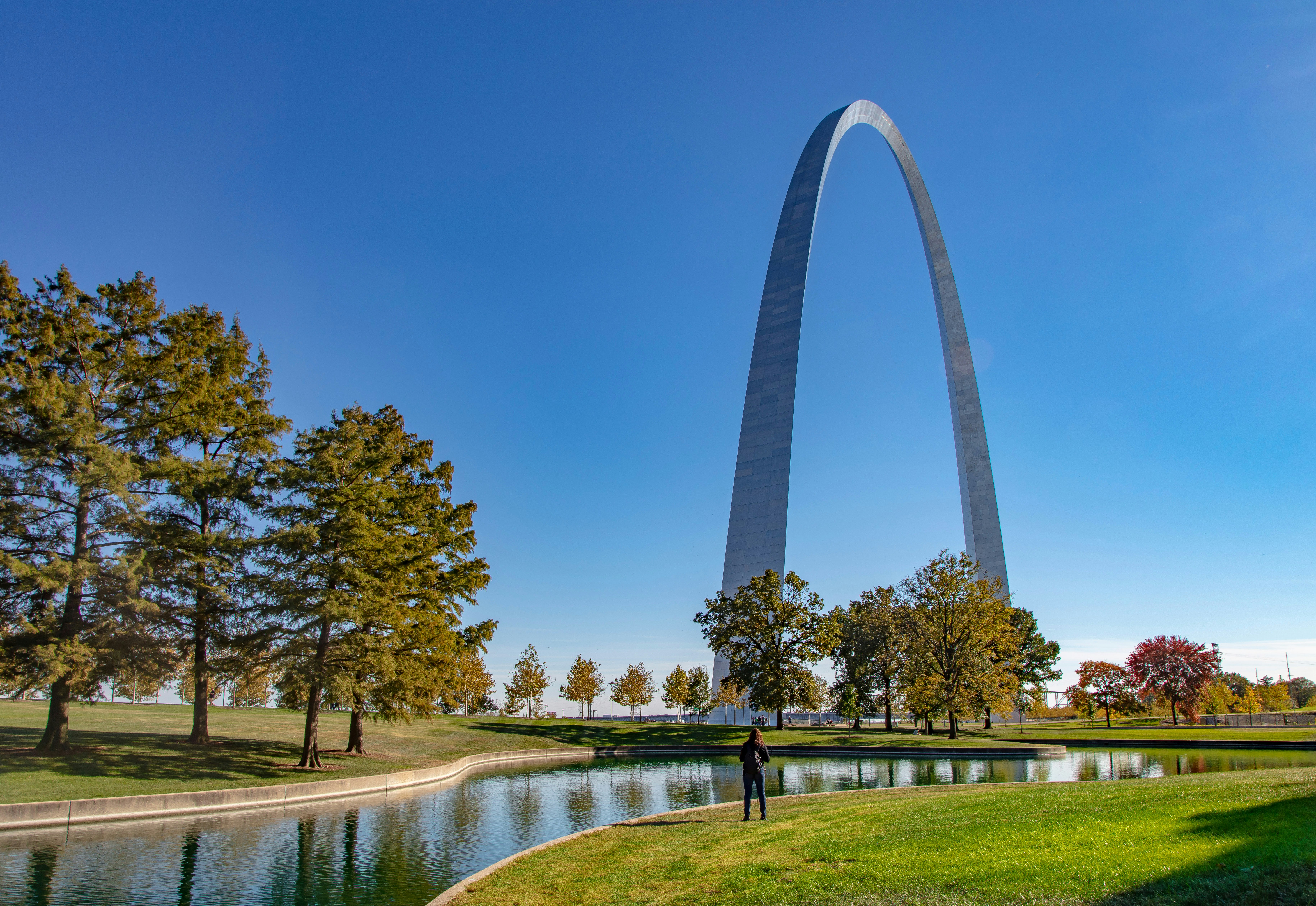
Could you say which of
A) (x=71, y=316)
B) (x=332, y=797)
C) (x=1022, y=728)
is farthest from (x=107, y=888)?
(x=1022, y=728)

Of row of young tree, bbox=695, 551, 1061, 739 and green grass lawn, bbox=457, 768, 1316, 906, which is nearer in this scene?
green grass lawn, bbox=457, 768, 1316, 906

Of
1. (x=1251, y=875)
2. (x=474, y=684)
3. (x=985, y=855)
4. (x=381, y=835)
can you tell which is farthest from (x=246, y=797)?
(x=474, y=684)

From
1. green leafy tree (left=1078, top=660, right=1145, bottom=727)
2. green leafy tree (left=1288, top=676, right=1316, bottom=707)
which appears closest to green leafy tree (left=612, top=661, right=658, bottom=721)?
green leafy tree (left=1078, top=660, right=1145, bottom=727)

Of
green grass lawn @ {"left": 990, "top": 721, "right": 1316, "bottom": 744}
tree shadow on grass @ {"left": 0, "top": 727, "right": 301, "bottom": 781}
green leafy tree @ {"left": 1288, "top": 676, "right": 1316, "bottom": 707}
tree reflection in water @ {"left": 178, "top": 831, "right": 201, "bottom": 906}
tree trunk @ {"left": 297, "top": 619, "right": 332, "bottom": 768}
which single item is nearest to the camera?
tree reflection in water @ {"left": 178, "top": 831, "right": 201, "bottom": 906}

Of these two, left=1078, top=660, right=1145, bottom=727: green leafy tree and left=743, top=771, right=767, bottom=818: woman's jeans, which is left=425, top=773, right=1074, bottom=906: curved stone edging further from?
left=1078, top=660, right=1145, bottom=727: green leafy tree

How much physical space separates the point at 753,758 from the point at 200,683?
19409mm

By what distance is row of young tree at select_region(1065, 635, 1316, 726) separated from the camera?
6234cm

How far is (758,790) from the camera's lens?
14.4 meters

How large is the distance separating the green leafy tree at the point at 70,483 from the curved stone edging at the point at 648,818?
48.3 feet

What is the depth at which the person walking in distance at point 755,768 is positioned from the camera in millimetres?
14211

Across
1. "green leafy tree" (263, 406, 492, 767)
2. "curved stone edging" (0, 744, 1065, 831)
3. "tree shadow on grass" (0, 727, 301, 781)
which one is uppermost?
"green leafy tree" (263, 406, 492, 767)

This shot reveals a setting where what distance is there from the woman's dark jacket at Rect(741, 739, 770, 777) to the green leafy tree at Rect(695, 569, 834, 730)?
29.8m

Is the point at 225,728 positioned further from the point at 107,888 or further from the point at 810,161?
the point at 810,161

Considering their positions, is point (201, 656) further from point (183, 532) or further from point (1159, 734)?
point (1159, 734)
